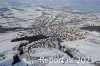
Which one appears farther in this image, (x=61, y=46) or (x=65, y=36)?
(x=65, y=36)

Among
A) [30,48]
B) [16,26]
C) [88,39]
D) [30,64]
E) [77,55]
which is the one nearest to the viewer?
[30,64]

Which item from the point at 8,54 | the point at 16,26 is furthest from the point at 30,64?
the point at 16,26

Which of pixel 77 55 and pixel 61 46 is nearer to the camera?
pixel 77 55

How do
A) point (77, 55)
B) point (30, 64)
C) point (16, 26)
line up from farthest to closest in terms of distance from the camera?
1. point (16, 26)
2. point (77, 55)
3. point (30, 64)

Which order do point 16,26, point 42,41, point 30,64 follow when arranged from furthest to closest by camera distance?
point 16,26 → point 42,41 → point 30,64

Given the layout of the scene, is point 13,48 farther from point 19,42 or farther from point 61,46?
point 61,46

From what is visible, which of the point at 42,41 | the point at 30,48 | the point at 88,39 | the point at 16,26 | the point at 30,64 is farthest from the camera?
the point at 16,26

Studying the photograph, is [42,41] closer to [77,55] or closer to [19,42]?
[19,42]

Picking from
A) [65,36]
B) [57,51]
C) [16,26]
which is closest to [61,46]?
[57,51]
